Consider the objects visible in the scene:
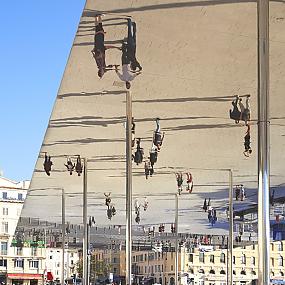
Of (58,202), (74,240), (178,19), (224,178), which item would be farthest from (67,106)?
(74,240)

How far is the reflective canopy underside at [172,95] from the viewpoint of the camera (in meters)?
7.24

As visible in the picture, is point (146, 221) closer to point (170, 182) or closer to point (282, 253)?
point (170, 182)

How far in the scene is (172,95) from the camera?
10.5 metres

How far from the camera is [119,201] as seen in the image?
26203 millimetres

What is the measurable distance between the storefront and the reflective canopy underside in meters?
67.0

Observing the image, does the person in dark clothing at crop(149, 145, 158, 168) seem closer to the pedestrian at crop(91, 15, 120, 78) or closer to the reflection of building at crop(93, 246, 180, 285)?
the pedestrian at crop(91, 15, 120, 78)

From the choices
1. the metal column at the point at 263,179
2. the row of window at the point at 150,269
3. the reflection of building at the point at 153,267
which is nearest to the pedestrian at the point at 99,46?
the metal column at the point at 263,179

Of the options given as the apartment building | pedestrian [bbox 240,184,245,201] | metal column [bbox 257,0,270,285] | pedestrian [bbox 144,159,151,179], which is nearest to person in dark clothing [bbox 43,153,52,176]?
pedestrian [bbox 144,159,151,179]

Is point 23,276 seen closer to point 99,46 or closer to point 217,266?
point 217,266

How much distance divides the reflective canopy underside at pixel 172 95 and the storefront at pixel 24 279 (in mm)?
66984

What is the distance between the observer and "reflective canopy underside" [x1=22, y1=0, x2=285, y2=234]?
7238mm

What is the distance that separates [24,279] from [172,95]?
79080 mm

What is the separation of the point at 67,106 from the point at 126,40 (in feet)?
12.0

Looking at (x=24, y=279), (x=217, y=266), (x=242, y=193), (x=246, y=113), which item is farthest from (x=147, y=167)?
(x=24, y=279)
